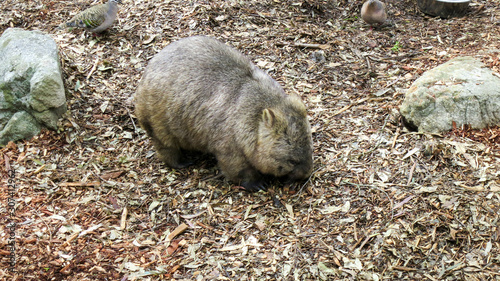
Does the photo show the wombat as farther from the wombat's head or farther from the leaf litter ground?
the leaf litter ground

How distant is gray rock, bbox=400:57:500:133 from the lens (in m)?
4.85

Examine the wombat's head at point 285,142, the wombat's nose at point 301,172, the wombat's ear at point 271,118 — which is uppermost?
the wombat's ear at point 271,118

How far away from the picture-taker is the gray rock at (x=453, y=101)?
4.85 m

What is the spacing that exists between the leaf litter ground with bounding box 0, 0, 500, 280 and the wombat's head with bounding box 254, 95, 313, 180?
1.03 feet

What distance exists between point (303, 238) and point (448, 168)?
5.70 feet

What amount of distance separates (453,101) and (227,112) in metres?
2.61

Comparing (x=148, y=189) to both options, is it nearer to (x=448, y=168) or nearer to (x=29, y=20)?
(x=448, y=168)

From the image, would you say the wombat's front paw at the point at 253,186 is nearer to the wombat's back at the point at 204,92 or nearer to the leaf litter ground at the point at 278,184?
the leaf litter ground at the point at 278,184

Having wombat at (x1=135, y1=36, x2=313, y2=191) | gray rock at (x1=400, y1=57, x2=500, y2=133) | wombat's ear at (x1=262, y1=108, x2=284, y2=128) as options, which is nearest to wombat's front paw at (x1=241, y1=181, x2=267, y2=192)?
wombat at (x1=135, y1=36, x2=313, y2=191)

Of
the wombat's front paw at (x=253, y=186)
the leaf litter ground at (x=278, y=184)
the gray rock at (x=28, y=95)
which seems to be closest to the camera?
the leaf litter ground at (x=278, y=184)

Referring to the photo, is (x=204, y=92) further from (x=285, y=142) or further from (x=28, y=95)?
(x=28, y=95)

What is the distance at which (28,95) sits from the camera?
533cm

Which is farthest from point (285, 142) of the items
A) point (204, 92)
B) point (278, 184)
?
point (204, 92)

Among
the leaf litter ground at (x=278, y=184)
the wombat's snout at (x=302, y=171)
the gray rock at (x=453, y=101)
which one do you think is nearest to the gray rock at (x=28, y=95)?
the leaf litter ground at (x=278, y=184)
